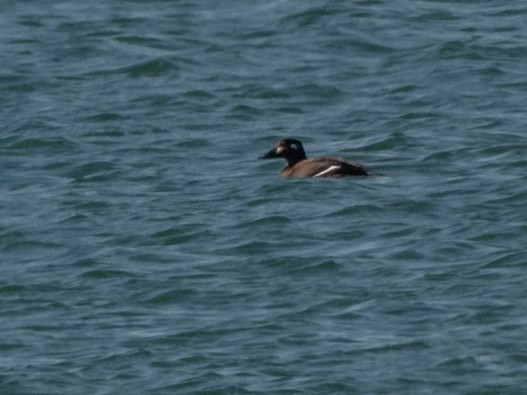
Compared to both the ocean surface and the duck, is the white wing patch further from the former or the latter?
the ocean surface

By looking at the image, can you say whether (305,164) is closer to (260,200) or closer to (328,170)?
(328,170)

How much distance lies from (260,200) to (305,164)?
2.42 ft

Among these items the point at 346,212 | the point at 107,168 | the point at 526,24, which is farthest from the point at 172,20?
the point at 346,212

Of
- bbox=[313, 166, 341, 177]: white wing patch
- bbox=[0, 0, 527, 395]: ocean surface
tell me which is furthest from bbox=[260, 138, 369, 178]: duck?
bbox=[0, 0, 527, 395]: ocean surface

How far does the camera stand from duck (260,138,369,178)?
58.1ft

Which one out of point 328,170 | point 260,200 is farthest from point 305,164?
point 260,200

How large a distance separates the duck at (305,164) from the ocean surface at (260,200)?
13cm

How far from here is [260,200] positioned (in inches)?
687

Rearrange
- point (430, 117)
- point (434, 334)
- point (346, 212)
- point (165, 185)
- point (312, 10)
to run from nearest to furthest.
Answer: point (434, 334), point (346, 212), point (165, 185), point (430, 117), point (312, 10)

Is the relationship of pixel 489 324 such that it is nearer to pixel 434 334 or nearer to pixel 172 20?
pixel 434 334

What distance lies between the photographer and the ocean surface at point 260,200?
12.8m

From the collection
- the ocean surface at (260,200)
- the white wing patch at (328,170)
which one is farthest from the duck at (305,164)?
the ocean surface at (260,200)

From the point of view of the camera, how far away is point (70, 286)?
48.7 feet

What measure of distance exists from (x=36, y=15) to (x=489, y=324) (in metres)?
13.5
